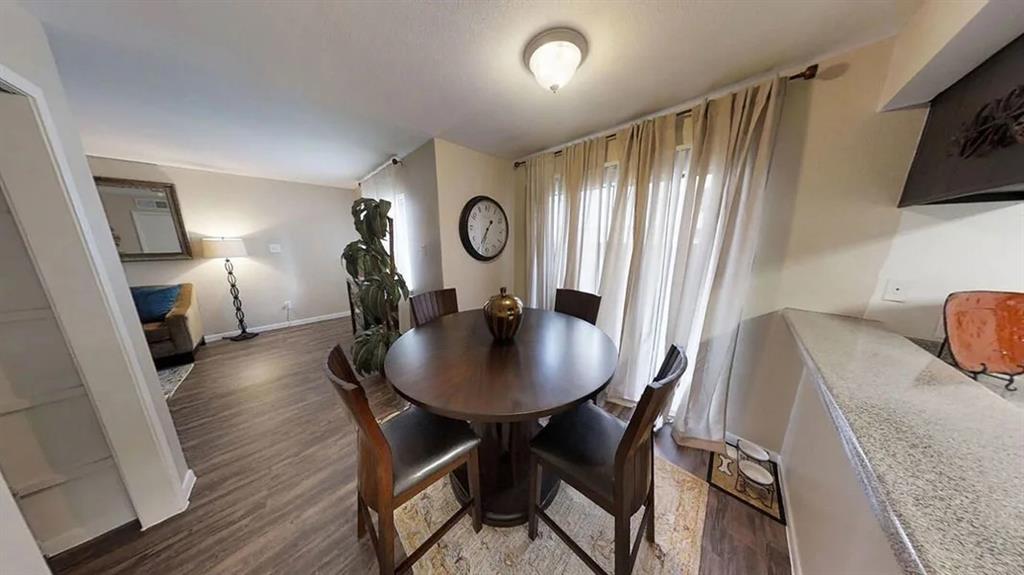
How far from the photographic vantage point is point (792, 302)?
58.1 inches

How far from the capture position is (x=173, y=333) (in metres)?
2.86

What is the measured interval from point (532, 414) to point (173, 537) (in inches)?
73.7

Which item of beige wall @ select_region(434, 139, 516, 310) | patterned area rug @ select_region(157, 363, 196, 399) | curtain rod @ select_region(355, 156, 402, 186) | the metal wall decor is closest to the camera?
the metal wall decor

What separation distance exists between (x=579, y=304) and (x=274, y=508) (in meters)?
2.14

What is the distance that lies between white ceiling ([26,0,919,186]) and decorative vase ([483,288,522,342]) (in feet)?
3.87

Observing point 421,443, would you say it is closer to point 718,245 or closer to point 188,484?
point 188,484

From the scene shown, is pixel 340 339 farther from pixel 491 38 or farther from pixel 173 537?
pixel 491 38

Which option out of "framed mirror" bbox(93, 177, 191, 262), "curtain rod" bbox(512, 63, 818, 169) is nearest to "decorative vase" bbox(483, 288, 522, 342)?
"curtain rod" bbox(512, 63, 818, 169)

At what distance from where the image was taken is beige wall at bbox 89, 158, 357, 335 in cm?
330

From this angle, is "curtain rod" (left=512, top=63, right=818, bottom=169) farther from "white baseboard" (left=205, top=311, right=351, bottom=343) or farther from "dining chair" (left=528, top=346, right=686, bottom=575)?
"white baseboard" (left=205, top=311, right=351, bottom=343)

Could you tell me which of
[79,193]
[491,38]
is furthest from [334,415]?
[491,38]

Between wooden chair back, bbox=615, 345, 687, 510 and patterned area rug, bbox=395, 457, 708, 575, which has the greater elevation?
wooden chair back, bbox=615, 345, 687, 510

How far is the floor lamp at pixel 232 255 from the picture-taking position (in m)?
3.37

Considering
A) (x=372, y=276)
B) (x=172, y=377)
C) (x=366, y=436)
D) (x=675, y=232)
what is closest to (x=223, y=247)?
(x=172, y=377)
